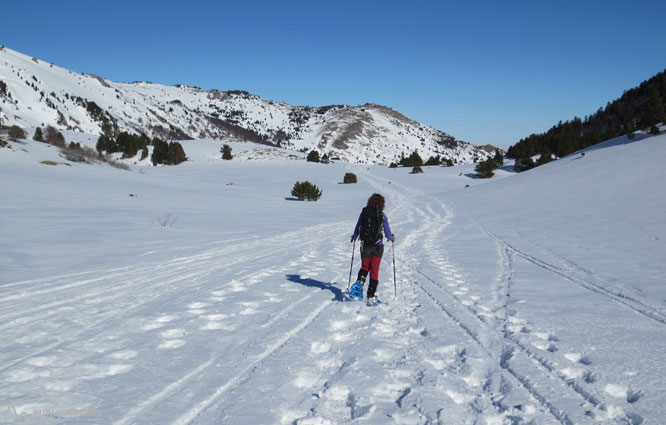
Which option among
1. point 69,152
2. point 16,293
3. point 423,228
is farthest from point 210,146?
point 16,293

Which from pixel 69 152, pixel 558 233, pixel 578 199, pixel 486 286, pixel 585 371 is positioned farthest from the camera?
pixel 69 152

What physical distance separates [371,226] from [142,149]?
228 ft

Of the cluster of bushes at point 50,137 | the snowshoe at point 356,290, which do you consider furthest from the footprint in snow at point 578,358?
the cluster of bushes at point 50,137

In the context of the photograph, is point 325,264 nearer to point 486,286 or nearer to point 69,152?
point 486,286

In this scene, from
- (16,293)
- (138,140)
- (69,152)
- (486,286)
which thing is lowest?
(486,286)

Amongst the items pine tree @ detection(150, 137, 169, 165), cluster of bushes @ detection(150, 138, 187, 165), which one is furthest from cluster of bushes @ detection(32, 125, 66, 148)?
cluster of bushes @ detection(150, 138, 187, 165)

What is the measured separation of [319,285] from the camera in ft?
23.9

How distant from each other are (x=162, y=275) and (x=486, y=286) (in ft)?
21.7

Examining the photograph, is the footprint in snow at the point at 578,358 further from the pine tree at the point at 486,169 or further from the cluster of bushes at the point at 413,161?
the cluster of bushes at the point at 413,161

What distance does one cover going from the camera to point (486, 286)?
7.23 meters

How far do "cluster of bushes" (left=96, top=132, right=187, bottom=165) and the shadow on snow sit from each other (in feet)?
198

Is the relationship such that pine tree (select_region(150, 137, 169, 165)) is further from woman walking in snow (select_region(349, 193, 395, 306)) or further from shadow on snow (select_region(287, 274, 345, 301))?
woman walking in snow (select_region(349, 193, 395, 306))

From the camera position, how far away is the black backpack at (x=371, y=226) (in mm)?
6340

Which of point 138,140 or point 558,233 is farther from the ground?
point 138,140
